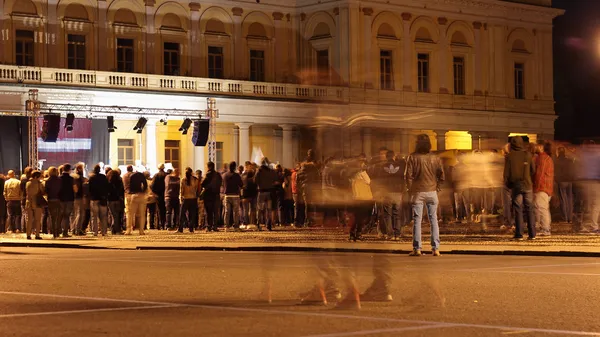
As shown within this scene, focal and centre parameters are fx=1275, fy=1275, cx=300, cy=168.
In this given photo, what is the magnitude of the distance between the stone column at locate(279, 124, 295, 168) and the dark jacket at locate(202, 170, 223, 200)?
2760cm

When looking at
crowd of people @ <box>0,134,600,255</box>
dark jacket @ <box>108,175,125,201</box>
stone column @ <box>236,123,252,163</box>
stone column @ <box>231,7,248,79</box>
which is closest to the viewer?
crowd of people @ <box>0,134,600,255</box>

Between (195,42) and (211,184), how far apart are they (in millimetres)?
28551

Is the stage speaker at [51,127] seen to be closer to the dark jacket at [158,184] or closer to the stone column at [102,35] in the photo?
the dark jacket at [158,184]

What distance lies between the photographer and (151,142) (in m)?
55.7

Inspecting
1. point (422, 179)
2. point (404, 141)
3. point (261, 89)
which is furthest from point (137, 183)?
point (404, 141)

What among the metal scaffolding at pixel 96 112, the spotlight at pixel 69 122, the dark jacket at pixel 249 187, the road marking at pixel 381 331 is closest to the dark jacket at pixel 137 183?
the dark jacket at pixel 249 187

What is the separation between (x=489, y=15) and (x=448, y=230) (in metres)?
41.6

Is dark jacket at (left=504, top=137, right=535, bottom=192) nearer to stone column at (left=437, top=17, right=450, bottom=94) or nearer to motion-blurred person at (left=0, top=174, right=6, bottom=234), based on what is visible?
motion-blurred person at (left=0, top=174, right=6, bottom=234)

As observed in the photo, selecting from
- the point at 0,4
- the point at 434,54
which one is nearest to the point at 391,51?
the point at 434,54

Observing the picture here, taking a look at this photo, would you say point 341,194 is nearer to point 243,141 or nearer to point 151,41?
point 243,141

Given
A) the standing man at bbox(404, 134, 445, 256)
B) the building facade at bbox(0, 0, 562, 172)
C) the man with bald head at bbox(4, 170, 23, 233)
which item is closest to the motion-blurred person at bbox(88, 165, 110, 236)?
the man with bald head at bbox(4, 170, 23, 233)

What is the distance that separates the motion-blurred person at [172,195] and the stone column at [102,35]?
23460 mm

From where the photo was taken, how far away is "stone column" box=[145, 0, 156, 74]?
59.0 m

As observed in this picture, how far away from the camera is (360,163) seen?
82.1ft
